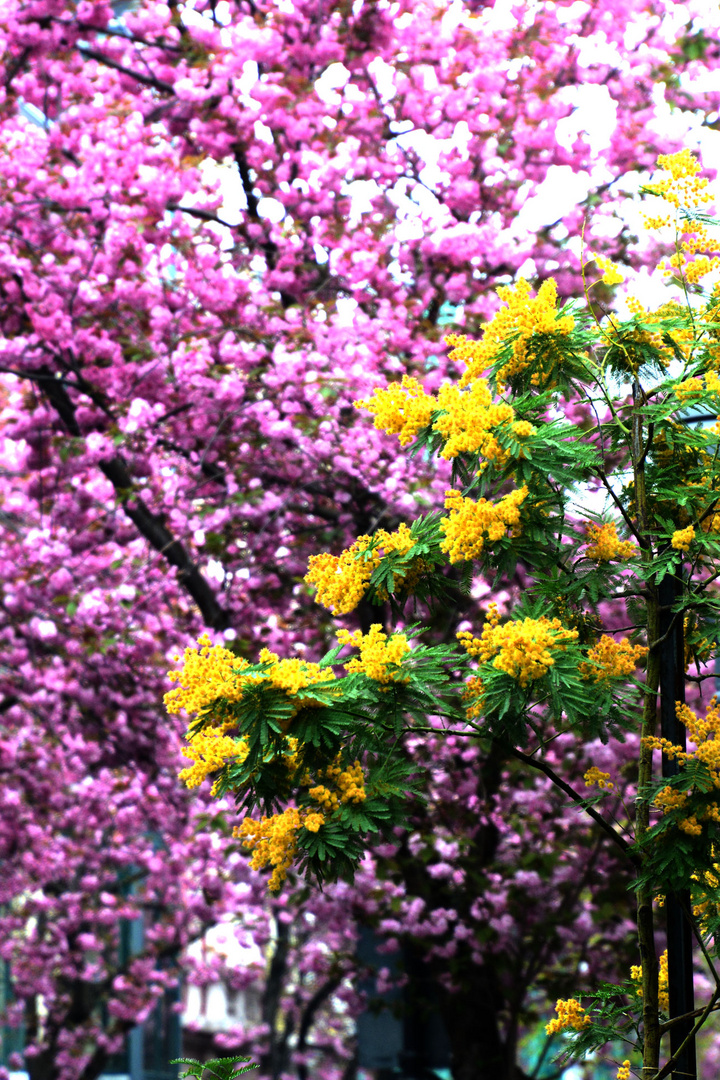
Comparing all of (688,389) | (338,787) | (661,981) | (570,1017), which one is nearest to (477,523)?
(688,389)

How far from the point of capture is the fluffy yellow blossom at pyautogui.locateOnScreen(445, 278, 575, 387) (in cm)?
407

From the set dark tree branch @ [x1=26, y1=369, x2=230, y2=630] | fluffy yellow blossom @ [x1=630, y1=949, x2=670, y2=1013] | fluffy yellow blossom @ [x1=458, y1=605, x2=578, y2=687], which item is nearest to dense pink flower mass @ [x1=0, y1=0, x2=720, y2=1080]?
dark tree branch @ [x1=26, y1=369, x2=230, y2=630]

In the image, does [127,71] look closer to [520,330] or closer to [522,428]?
[520,330]

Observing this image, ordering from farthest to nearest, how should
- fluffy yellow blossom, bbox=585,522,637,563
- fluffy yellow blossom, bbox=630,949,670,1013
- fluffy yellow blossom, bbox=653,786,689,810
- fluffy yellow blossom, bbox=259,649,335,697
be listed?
fluffy yellow blossom, bbox=630,949,670,1013
fluffy yellow blossom, bbox=585,522,637,563
fluffy yellow blossom, bbox=653,786,689,810
fluffy yellow blossom, bbox=259,649,335,697

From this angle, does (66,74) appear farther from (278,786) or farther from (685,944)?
(685,944)

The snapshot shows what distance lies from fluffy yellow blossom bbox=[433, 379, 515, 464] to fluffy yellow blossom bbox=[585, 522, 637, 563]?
0.53m

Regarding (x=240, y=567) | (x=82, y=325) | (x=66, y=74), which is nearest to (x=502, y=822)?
(x=240, y=567)

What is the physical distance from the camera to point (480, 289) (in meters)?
9.16

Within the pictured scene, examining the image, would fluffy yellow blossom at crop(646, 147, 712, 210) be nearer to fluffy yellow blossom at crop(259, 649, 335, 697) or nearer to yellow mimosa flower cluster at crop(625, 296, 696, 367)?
yellow mimosa flower cluster at crop(625, 296, 696, 367)

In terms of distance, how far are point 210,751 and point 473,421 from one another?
1303mm

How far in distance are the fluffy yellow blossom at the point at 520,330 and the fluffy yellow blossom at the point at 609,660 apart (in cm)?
91

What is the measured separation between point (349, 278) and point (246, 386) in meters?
1.11

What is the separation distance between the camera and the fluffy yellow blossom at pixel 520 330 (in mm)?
4070

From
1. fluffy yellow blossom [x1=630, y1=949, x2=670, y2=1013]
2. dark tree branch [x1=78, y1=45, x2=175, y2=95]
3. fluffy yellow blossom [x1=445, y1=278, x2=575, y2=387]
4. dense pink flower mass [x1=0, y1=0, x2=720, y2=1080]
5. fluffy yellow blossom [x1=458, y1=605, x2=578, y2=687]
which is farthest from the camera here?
dark tree branch [x1=78, y1=45, x2=175, y2=95]
